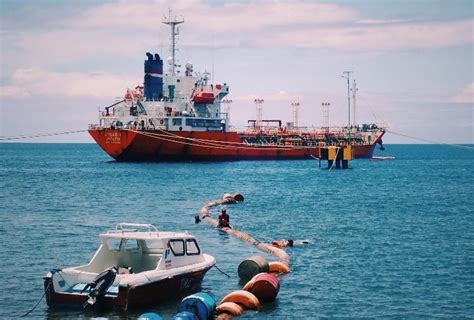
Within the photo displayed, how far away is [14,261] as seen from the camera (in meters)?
34.9

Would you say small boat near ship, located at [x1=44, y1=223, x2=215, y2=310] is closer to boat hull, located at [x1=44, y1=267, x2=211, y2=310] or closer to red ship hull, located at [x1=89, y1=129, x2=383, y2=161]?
boat hull, located at [x1=44, y1=267, x2=211, y2=310]

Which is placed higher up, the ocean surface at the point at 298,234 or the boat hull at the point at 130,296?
the boat hull at the point at 130,296

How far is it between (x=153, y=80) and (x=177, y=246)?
86.9 metres

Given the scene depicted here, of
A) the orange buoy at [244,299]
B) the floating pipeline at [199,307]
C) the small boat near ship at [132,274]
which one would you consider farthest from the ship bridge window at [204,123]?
the floating pipeline at [199,307]

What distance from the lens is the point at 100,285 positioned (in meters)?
24.1

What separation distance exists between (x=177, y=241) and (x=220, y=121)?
88.6 meters

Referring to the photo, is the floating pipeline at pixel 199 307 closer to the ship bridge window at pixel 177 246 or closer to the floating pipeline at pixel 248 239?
the ship bridge window at pixel 177 246

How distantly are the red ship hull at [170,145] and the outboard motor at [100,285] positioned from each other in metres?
75.9

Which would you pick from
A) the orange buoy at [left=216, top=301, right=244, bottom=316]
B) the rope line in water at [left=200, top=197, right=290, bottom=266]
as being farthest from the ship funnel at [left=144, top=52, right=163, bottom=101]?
the orange buoy at [left=216, top=301, right=244, bottom=316]

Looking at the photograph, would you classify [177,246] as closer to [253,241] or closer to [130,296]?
[130,296]

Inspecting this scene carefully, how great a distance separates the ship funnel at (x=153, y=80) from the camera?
11169cm

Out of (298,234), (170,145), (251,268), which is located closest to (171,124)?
(170,145)

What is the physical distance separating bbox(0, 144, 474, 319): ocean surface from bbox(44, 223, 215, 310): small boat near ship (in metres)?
0.52

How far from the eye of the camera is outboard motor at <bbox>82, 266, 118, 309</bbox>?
23.9 meters
